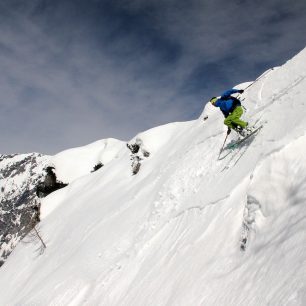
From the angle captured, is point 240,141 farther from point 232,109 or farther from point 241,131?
point 232,109

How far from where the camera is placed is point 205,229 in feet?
37.5

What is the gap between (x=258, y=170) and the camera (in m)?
9.81

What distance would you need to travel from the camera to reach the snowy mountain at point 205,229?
→ 7.25 metres

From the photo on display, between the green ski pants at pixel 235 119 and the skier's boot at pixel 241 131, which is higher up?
the green ski pants at pixel 235 119

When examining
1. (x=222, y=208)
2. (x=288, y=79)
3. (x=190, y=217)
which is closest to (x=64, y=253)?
(x=190, y=217)

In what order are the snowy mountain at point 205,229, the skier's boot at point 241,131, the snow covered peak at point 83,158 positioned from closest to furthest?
1. the snowy mountain at point 205,229
2. the skier's boot at point 241,131
3. the snow covered peak at point 83,158

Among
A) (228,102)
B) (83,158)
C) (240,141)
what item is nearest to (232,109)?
(228,102)

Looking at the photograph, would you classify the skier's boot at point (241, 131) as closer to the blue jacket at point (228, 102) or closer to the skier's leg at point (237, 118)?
the skier's leg at point (237, 118)

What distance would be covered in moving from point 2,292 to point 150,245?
2217cm

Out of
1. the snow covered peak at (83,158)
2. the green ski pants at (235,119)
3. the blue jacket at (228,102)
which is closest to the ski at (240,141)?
the green ski pants at (235,119)

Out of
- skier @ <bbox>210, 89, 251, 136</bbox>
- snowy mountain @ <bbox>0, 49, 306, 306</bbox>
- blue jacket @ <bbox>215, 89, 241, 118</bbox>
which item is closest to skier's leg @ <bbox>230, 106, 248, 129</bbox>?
skier @ <bbox>210, 89, 251, 136</bbox>

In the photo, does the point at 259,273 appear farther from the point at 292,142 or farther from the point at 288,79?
the point at 288,79

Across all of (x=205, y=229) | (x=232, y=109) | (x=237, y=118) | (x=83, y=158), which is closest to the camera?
(x=205, y=229)

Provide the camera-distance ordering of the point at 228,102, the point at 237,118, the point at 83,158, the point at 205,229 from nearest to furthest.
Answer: the point at 205,229, the point at 237,118, the point at 228,102, the point at 83,158
